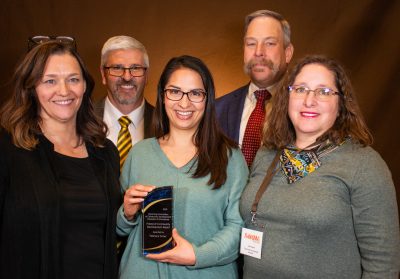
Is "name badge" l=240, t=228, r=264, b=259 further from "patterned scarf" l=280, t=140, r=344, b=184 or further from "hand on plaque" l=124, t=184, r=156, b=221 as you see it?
"hand on plaque" l=124, t=184, r=156, b=221

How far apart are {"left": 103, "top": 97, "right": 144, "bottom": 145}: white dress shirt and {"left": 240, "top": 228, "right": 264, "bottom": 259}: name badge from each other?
1.18m

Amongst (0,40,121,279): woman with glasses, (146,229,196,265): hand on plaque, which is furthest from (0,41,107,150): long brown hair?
(146,229,196,265): hand on plaque

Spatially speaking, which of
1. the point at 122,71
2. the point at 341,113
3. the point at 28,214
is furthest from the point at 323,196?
the point at 122,71

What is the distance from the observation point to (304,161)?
1.91m

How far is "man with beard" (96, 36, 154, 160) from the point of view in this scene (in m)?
2.94

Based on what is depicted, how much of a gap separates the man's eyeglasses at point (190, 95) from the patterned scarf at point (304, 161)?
1.55 ft

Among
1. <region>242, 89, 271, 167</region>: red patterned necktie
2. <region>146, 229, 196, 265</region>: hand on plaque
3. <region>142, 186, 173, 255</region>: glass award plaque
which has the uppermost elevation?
<region>242, 89, 271, 167</region>: red patterned necktie

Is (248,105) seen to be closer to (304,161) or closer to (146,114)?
(146,114)

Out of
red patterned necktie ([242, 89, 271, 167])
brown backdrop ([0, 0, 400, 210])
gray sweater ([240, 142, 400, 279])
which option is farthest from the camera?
brown backdrop ([0, 0, 400, 210])

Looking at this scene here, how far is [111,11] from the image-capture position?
366cm

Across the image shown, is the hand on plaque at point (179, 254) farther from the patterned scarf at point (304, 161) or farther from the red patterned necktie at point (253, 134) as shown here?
the red patterned necktie at point (253, 134)

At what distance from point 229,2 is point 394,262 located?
2.44m

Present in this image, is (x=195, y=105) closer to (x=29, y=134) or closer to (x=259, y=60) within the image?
(x=29, y=134)

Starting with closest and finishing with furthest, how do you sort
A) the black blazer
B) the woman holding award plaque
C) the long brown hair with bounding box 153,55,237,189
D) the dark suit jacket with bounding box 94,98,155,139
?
the black blazer
the woman holding award plaque
the long brown hair with bounding box 153,55,237,189
the dark suit jacket with bounding box 94,98,155,139
